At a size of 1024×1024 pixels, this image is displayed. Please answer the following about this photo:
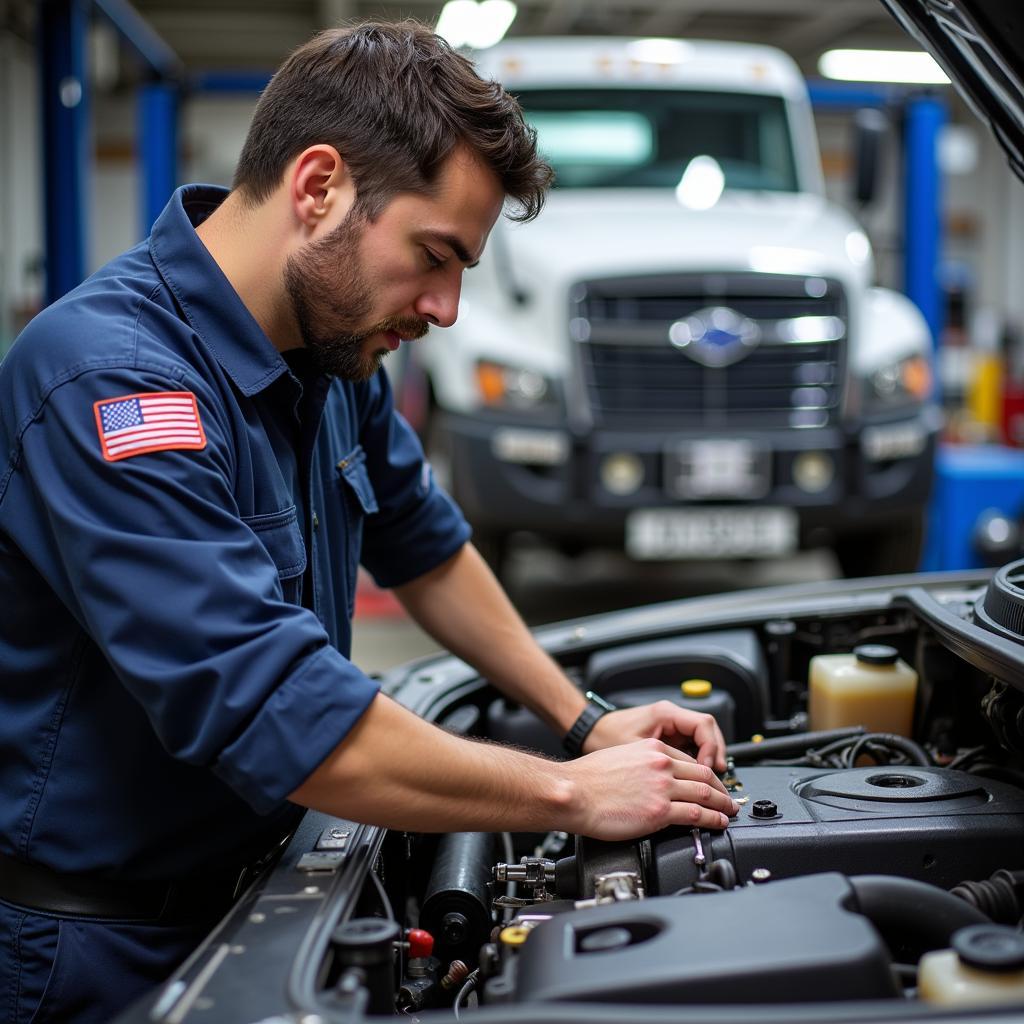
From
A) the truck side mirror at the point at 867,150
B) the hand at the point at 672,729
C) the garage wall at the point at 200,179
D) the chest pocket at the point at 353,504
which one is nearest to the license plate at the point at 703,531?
the truck side mirror at the point at 867,150

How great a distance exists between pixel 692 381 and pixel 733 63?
4.80 feet

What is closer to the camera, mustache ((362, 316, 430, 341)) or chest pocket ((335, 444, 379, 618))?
mustache ((362, 316, 430, 341))

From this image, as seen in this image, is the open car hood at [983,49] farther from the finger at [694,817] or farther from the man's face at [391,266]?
the finger at [694,817]

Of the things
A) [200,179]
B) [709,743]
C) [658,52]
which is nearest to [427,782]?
[709,743]

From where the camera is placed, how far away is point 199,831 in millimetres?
1312

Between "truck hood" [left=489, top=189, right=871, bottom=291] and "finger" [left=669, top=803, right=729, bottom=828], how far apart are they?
3.16 meters

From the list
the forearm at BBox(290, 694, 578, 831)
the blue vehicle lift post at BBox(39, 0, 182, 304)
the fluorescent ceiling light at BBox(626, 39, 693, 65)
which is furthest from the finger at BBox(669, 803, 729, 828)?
the fluorescent ceiling light at BBox(626, 39, 693, 65)

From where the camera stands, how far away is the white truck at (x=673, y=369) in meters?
4.14

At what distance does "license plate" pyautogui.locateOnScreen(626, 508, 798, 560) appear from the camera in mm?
4133

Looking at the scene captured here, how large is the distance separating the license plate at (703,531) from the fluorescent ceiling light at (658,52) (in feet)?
6.16

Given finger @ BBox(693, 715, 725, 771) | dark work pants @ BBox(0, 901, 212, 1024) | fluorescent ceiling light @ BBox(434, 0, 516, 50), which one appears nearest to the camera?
dark work pants @ BBox(0, 901, 212, 1024)

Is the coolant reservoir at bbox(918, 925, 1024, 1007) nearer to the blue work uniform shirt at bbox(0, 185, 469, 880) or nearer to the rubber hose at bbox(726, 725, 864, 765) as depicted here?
the blue work uniform shirt at bbox(0, 185, 469, 880)

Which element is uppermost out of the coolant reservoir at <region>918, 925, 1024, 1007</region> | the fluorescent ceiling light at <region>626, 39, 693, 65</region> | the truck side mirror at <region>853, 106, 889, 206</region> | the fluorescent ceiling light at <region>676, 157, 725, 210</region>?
the fluorescent ceiling light at <region>626, 39, 693, 65</region>

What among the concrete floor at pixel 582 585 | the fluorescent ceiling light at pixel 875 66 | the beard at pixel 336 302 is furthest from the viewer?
the fluorescent ceiling light at pixel 875 66
